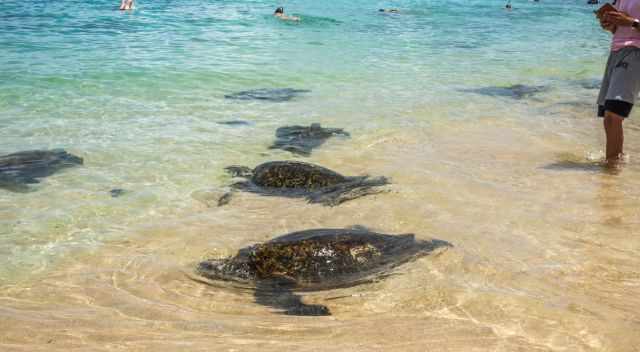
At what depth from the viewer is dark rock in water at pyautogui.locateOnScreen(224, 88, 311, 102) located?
1039cm

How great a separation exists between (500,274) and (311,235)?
122cm

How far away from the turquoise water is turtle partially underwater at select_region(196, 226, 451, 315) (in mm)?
1305

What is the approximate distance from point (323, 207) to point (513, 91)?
24.6 feet

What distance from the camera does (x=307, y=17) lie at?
28703 millimetres

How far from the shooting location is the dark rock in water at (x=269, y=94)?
1039 cm

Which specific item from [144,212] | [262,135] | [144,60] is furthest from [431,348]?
[144,60]

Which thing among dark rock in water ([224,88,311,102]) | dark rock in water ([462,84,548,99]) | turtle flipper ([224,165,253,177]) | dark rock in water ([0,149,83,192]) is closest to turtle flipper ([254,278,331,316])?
turtle flipper ([224,165,253,177])

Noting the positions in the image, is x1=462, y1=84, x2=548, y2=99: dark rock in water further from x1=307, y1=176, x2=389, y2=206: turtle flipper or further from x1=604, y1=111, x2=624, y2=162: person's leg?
x1=307, y1=176, x2=389, y2=206: turtle flipper

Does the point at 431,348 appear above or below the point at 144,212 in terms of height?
above

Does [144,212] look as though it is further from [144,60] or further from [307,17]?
[307,17]

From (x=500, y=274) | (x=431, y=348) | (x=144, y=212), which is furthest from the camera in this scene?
(x=144, y=212)

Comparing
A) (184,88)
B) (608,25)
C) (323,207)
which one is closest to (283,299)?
(323,207)

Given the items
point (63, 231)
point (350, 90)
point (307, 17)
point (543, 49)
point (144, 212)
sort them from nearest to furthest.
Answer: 1. point (63, 231)
2. point (144, 212)
3. point (350, 90)
4. point (543, 49)
5. point (307, 17)

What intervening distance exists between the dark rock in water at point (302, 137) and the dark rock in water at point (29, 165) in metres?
2.35
